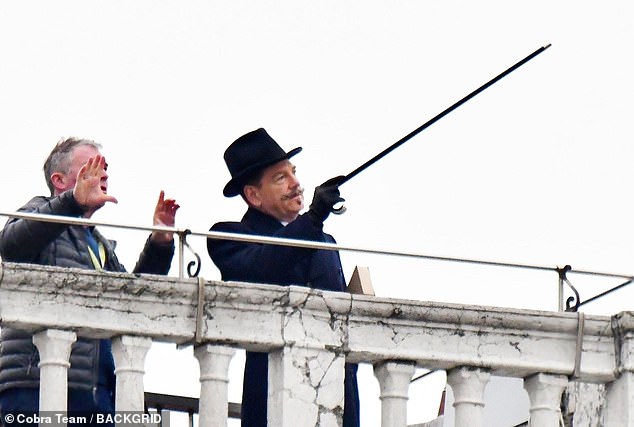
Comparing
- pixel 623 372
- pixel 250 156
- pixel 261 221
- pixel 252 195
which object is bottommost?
pixel 623 372

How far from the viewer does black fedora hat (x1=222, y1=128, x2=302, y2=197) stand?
12.1 metres

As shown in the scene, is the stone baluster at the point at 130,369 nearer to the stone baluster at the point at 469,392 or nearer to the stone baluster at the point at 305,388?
the stone baluster at the point at 305,388

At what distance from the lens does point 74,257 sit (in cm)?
1105

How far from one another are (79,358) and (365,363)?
4.10 feet

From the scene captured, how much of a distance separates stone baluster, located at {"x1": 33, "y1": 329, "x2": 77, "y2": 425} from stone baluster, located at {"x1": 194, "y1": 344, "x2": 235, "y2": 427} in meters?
0.57

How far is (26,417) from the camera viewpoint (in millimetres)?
10508

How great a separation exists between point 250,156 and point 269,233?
0.51 m

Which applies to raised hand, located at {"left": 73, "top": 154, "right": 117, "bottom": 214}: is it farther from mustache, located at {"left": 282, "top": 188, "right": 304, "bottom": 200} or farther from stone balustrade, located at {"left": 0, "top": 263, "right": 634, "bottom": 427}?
mustache, located at {"left": 282, "top": 188, "right": 304, "bottom": 200}

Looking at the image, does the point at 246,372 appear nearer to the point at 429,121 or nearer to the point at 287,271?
the point at 287,271

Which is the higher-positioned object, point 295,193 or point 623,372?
point 295,193

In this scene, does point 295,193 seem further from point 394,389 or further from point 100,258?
point 394,389

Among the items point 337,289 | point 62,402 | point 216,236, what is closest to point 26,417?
point 62,402

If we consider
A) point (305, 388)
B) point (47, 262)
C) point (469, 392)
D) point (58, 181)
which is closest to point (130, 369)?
point (305, 388)

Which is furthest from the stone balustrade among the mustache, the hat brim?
the hat brim
